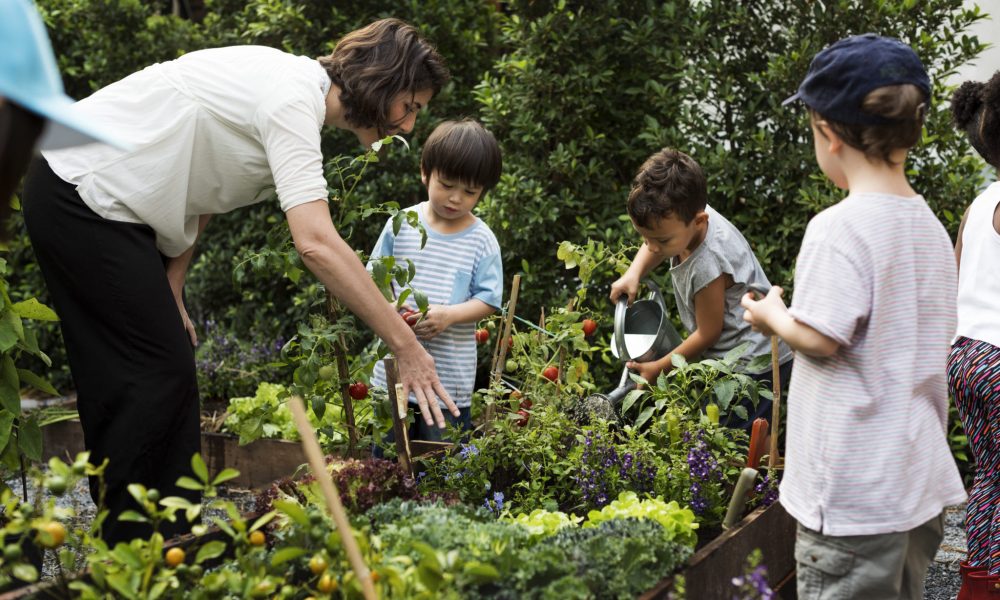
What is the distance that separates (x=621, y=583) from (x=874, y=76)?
104 cm

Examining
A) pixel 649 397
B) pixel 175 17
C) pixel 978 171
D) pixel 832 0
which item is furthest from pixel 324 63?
pixel 175 17

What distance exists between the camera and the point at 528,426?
2.74 metres

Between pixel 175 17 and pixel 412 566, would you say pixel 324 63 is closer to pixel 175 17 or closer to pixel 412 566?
pixel 412 566

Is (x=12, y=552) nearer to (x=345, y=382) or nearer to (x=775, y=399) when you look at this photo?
(x=345, y=382)

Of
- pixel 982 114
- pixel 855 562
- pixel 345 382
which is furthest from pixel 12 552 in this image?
pixel 982 114

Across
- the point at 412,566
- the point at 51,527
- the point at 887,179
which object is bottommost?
the point at 412,566

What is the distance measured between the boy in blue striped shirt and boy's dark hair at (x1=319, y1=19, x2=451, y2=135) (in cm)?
51

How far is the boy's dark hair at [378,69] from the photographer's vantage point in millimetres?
2465

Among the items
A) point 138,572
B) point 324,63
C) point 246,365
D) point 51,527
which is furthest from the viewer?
point 246,365

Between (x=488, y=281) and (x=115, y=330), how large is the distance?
4.11 ft

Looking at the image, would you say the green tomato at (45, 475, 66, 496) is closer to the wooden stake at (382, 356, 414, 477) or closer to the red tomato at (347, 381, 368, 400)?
the wooden stake at (382, 356, 414, 477)

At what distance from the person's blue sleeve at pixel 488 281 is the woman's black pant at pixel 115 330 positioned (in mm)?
1074

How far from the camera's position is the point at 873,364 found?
1725mm

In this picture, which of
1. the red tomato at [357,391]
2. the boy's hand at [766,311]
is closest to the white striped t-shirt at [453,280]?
the red tomato at [357,391]
